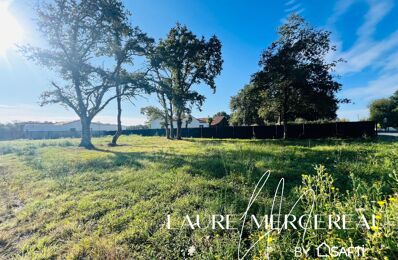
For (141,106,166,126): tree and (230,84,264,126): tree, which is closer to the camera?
(141,106,166,126): tree

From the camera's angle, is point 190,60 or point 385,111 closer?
point 190,60

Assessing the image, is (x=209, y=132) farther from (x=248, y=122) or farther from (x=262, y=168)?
(x=262, y=168)

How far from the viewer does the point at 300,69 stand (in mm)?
14617

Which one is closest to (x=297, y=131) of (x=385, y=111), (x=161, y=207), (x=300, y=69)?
(x=300, y=69)

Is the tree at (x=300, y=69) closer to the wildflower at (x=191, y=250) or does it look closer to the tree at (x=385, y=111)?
the wildflower at (x=191, y=250)

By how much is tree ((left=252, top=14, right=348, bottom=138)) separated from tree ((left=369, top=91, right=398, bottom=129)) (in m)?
24.3

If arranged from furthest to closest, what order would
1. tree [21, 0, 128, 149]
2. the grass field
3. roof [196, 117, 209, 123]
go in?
roof [196, 117, 209, 123]
tree [21, 0, 128, 149]
the grass field

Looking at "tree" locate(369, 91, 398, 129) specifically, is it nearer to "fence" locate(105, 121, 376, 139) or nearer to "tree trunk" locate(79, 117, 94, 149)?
"fence" locate(105, 121, 376, 139)

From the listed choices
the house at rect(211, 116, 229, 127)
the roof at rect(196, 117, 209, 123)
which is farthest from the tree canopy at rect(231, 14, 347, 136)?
the roof at rect(196, 117, 209, 123)

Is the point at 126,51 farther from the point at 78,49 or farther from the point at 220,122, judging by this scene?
the point at 220,122

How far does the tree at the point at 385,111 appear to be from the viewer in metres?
32.8

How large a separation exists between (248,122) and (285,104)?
20.5 metres

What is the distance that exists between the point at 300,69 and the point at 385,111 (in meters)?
30.5

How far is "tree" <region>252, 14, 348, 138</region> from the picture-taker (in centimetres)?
1488
